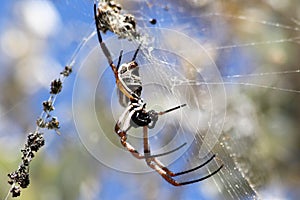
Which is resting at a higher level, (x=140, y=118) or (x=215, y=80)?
(x=215, y=80)

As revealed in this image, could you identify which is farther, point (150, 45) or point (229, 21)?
point (229, 21)

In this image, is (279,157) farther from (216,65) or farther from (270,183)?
(216,65)

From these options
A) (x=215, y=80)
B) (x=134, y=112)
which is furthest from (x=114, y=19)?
(x=215, y=80)

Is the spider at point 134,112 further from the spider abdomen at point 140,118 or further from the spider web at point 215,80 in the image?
the spider web at point 215,80

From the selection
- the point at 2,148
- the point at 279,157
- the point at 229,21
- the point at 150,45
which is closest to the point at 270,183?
the point at 279,157

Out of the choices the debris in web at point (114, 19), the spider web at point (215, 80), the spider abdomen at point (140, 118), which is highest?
the spider web at point (215, 80)

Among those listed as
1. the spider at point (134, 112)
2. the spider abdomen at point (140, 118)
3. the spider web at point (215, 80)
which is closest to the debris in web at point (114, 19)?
the spider at point (134, 112)

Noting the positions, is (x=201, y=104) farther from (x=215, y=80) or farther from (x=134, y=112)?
(x=134, y=112)

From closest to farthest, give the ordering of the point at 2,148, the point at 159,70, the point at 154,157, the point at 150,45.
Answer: the point at 154,157, the point at 150,45, the point at 159,70, the point at 2,148
